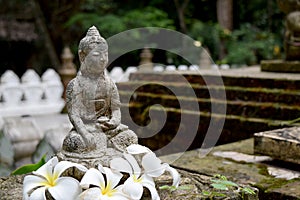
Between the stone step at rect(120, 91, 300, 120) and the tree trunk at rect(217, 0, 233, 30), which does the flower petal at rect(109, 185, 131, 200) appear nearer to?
the stone step at rect(120, 91, 300, 120)

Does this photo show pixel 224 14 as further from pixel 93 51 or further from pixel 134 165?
pixel 134 165

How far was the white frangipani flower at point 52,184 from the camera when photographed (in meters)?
1.56

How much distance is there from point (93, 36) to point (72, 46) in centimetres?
946

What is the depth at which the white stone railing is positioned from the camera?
6.54 metres

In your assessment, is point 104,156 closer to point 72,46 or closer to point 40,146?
point 40,146

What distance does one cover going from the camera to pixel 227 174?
2.57 meters

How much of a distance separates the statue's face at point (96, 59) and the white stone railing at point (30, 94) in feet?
15.8

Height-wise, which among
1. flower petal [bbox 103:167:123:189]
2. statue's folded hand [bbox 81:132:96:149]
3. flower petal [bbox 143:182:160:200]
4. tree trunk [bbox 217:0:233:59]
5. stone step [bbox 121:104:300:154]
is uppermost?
tree trunk [bbox 217:0:233:59]

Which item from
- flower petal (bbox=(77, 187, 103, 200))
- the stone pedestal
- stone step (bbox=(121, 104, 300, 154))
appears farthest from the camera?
the stone pedestal

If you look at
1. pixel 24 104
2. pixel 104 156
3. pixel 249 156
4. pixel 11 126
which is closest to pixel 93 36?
pixel 104 156

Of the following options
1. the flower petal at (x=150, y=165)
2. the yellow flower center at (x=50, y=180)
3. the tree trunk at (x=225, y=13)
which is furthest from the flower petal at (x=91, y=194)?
the tree trunk at (x=225, y=13)

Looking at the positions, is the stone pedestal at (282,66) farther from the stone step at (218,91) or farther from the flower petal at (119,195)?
the flower petal at (119,195)

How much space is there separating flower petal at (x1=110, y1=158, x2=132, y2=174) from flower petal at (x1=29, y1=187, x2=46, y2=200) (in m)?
0.27

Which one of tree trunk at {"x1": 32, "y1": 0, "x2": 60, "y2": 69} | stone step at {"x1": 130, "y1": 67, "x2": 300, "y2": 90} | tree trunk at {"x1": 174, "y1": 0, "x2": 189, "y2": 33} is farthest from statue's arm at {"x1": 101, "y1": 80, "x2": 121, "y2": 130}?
tree trunk at {"x1": 174, "y1": 0, "x2": 189, "y2": 33}
